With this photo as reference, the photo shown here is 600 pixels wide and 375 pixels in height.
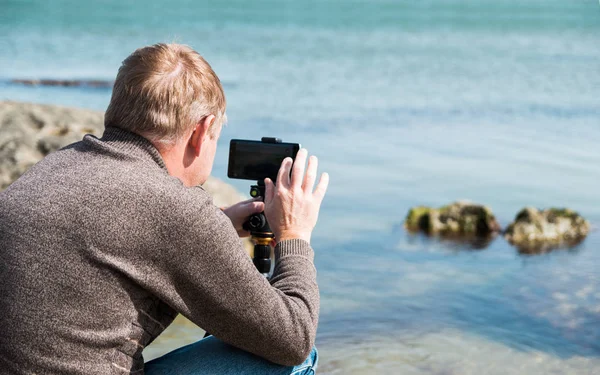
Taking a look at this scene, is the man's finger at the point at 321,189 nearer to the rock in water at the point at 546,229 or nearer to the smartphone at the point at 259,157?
the smartphone at the point at 259,157

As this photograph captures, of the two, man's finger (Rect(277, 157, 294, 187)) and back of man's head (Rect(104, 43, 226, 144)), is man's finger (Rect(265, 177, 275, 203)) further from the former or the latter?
back of man's head (Rect(104, 43, 226, 144))

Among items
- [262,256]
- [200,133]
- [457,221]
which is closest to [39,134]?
[457,221]

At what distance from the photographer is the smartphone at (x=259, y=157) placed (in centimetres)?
250

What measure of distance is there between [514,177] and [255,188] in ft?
18.2

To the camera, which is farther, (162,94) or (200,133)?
(200,133)

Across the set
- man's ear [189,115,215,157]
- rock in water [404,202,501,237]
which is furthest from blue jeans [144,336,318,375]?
rock in water [404,202,501,237]

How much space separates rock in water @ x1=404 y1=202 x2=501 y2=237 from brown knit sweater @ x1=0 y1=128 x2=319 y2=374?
428cm

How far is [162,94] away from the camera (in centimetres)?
204

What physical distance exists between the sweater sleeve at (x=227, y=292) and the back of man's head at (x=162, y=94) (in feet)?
0.83

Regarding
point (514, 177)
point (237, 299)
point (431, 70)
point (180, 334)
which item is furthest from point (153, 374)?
point (431, 70)

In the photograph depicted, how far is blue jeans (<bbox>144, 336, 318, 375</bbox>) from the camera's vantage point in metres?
2.23

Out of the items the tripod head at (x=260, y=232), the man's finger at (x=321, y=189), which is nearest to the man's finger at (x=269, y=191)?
the man's finger at (x=321, y=189)

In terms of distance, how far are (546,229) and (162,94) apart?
4655mm

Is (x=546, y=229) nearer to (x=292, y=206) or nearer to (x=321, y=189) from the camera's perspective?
(x=321, y=189)
